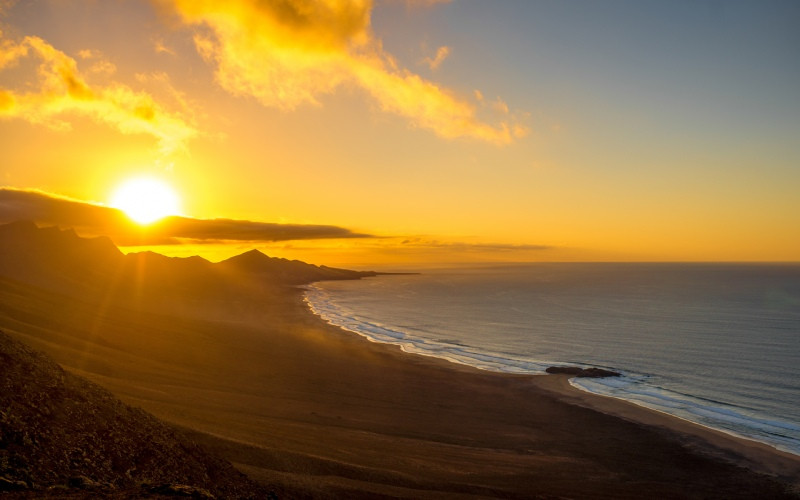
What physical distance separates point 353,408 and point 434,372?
15809mm

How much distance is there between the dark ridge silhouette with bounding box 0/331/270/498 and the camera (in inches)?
482

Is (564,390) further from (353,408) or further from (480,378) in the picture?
(353,408)

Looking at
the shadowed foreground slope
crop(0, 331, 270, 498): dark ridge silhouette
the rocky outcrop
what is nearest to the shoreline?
the shadowed foreground slope

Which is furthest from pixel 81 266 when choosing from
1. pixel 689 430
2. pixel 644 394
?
pixel 689 430

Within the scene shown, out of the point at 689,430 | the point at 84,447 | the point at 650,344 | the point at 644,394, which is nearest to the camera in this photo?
the point at 84,447

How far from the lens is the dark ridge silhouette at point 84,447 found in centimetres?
1223

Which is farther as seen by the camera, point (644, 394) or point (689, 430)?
point (644, 394)

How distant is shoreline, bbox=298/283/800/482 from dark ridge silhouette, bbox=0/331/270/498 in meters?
24.4

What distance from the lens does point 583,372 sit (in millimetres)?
46875

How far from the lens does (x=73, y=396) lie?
52.6ft

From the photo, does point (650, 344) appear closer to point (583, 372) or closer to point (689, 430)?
point (583, 372)

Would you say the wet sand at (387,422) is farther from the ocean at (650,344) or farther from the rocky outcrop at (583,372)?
the ocean at (650,344)

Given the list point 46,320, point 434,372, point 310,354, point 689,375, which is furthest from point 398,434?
point 689,375

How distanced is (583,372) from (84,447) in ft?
139
